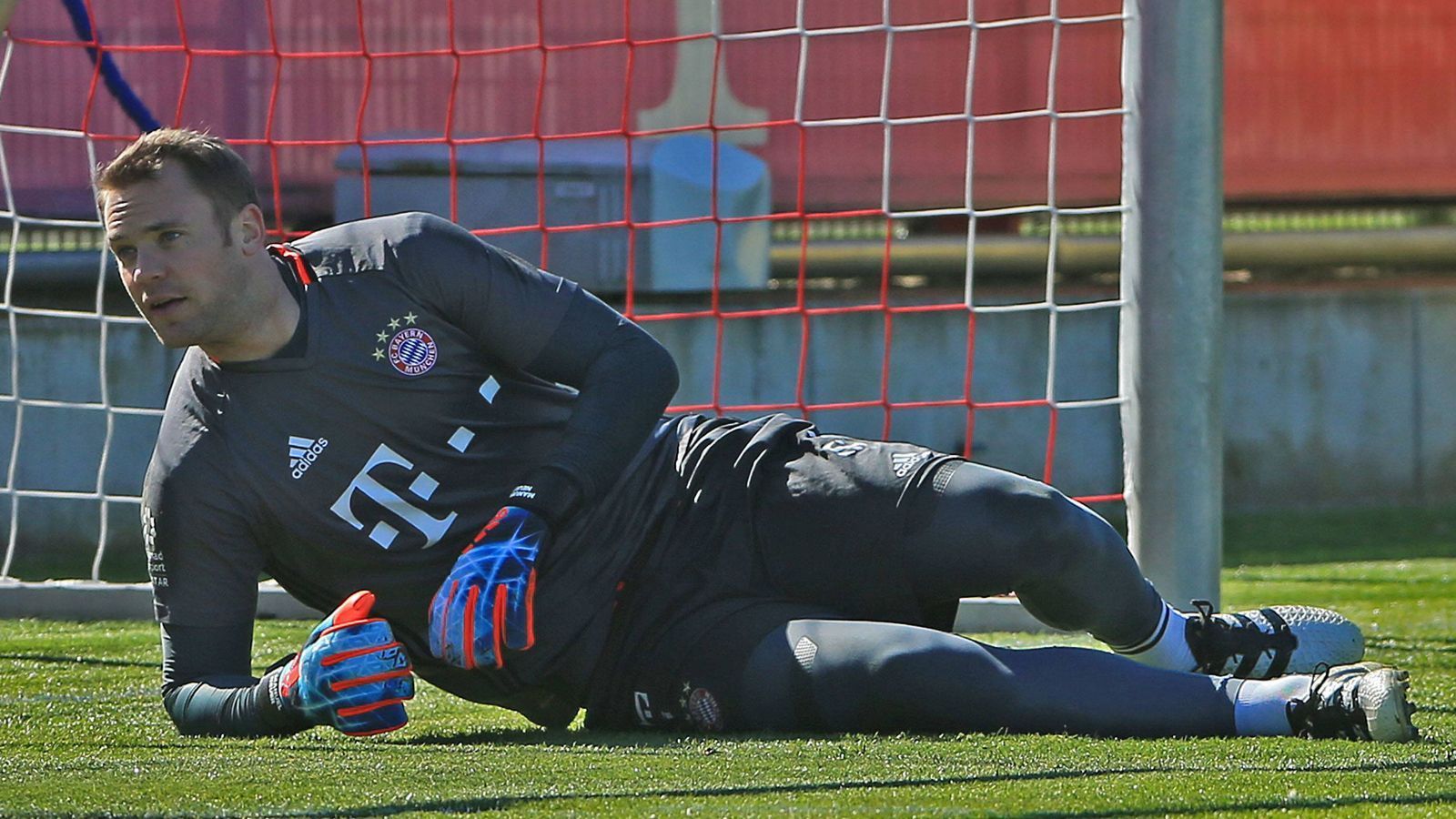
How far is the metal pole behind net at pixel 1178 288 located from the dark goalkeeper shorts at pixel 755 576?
2.41 feet

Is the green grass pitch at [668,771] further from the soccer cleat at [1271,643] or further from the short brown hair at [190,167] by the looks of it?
the short brown hair at [190,167]

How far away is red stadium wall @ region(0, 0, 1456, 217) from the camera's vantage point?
606cm

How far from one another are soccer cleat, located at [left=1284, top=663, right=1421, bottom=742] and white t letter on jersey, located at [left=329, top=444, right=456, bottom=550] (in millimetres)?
1143

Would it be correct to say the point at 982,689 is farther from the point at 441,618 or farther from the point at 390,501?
the point at 390,501

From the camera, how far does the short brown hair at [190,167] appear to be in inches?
99.6

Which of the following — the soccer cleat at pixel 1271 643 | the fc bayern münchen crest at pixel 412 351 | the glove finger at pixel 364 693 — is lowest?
the soccer cleat at pixel 1271 643

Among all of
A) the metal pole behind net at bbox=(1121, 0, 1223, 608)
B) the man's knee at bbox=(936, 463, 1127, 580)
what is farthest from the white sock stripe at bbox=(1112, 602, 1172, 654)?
the metal pole behind net at bbox=(1121, 0, 1223, 608)

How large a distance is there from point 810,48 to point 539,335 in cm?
396

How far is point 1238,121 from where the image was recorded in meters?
6.65

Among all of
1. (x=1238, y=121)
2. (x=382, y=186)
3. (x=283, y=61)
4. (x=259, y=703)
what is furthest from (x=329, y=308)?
(x=1238, y=121)

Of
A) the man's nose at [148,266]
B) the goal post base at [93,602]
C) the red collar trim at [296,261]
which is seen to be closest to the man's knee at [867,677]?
the red collar trim at [296,261]

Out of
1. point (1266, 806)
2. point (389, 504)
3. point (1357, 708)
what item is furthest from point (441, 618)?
point (1357, 708)

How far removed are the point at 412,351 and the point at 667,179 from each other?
11.0ft

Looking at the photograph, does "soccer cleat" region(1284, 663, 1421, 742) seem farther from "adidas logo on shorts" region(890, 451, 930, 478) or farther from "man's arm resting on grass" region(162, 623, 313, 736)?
"man's arm resting on grass" region(162, 623, 313, 736)
